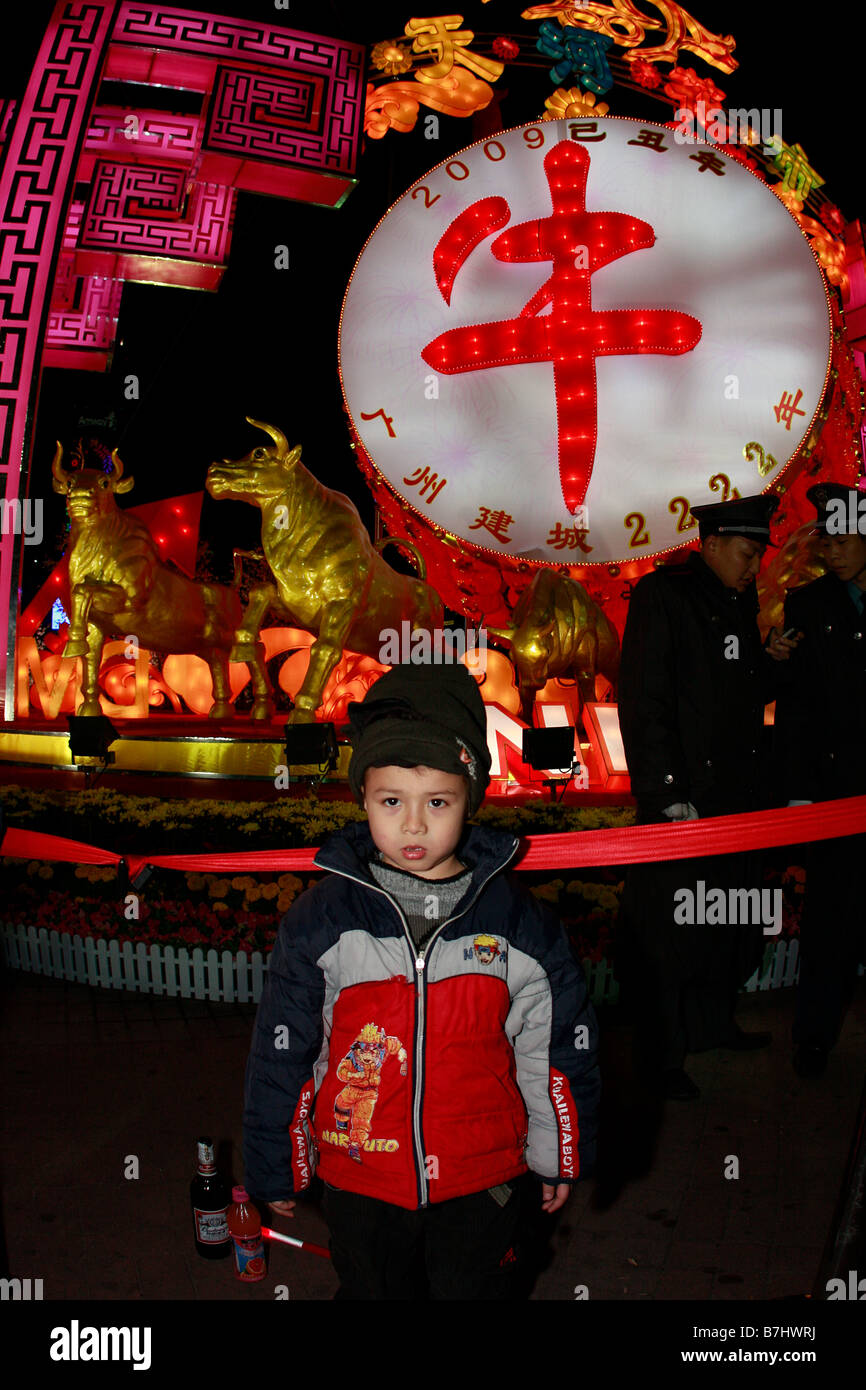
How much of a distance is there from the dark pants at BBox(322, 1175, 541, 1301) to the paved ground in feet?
2.74

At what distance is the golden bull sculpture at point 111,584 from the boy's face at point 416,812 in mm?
6903

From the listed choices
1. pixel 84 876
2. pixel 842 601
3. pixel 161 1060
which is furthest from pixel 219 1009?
pixel 842 601

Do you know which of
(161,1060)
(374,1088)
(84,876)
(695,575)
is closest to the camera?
(374,1088)

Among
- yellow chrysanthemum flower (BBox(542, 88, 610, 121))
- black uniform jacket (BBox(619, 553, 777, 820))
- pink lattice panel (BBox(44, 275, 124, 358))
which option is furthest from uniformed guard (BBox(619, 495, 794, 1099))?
pink lattice panel (BBox(44, 275, 124, 358))

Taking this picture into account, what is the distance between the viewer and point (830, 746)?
4180mm

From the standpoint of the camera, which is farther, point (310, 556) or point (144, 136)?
point (144, 136)

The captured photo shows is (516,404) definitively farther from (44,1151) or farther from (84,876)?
(44,1151)

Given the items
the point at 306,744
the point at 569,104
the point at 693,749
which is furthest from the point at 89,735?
the point at 569,104

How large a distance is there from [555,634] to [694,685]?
438 centimetres

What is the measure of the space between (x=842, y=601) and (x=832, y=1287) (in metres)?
2.74

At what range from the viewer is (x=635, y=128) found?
9211 millimetres

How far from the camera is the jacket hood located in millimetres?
2127

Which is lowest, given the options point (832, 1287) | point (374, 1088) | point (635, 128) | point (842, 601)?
point (832, 1287)

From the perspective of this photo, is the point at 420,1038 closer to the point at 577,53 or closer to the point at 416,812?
the point at 416,812
